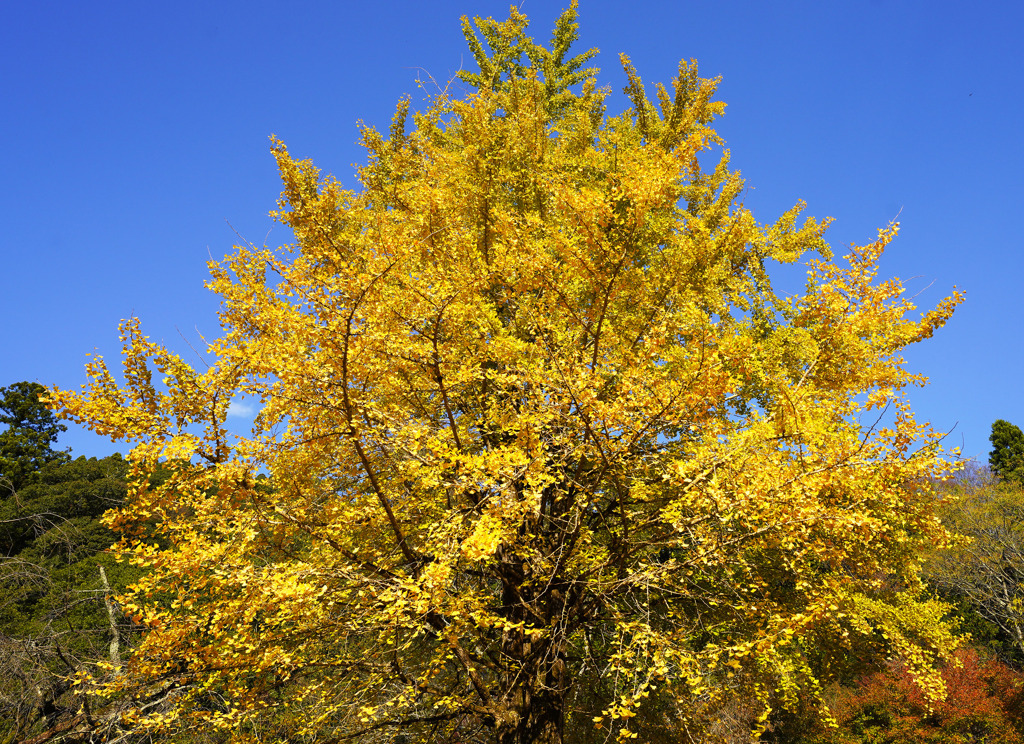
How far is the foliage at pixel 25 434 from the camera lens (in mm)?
24922

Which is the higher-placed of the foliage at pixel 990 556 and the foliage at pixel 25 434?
the foliage at pixel 25 434

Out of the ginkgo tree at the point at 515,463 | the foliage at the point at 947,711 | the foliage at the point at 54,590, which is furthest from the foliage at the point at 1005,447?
the foliage at the point at 54,590

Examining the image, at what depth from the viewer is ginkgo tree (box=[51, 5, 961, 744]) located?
13.6 ft

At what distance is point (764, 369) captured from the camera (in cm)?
671

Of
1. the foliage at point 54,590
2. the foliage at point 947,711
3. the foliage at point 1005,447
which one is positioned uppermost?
the foliage at point 1005,447

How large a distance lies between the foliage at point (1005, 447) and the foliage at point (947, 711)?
16.9 meters

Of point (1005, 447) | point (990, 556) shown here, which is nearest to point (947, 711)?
point (990, 556)

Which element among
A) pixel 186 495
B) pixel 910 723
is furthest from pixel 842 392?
pixel 910 723

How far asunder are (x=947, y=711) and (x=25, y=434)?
119ft

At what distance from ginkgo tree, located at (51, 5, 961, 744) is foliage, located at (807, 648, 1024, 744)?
1006cm

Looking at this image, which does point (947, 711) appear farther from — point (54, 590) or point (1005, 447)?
point (1005, 447)

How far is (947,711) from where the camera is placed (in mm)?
14242

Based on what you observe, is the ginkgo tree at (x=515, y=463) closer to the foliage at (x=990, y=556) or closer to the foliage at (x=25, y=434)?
the foliage at (x=990, y=556)

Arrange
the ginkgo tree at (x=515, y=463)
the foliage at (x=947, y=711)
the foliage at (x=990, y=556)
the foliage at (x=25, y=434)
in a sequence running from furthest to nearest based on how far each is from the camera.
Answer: the foliage at (x=25, y=434) → the foliage at (x=990, y=556) → the foliage at (x=947, y=711) → the ginkgo tree at (x=515, y=463)
